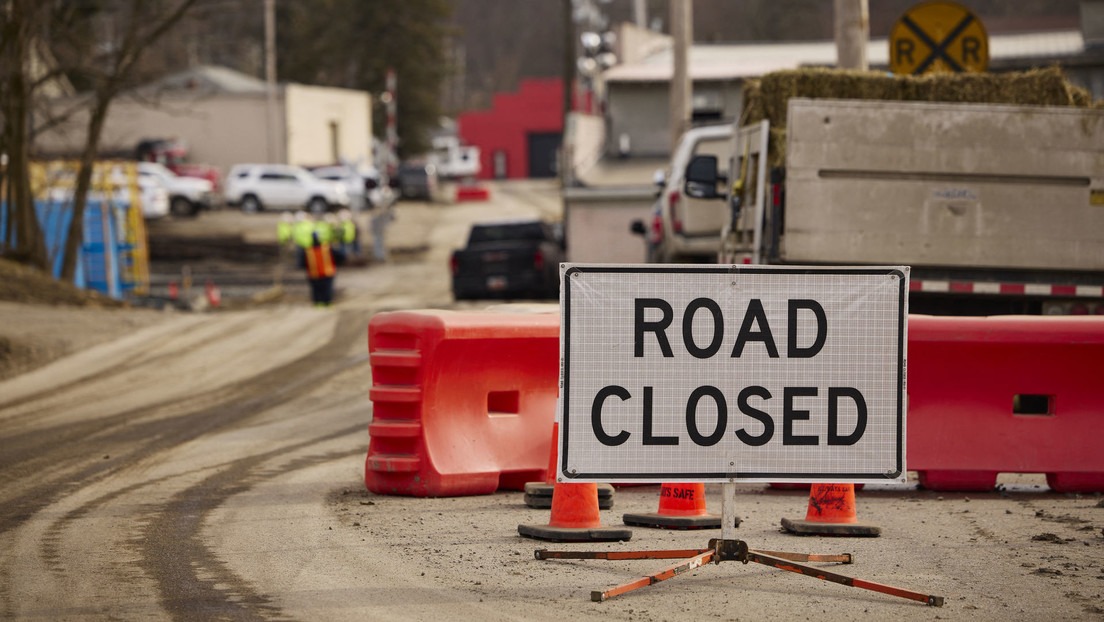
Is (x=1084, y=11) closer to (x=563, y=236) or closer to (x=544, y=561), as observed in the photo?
(x=563, y=236)

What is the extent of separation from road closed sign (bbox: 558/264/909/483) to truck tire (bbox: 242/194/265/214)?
50.9 m

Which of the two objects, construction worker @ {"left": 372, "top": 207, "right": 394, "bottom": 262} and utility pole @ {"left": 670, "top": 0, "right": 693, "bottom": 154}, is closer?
utility pole @ {"left": 670, "top": 0, "right": 693, "bottom": 154}

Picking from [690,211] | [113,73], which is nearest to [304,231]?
[113,73]

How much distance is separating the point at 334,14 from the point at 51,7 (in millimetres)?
59675

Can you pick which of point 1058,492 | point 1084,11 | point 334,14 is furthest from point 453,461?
point 334,14

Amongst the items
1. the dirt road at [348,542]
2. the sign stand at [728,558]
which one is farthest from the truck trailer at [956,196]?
the sign stand at [728,558]

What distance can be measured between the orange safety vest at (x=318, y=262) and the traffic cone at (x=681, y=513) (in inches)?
743

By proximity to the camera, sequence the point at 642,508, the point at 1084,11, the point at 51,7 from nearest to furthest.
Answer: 1. the point at 642,508
2. the point at 51,7
3. the point at 1084,11

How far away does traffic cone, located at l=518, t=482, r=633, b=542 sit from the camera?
741cm

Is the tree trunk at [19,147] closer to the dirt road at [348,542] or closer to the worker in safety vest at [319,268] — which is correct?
the worker in safety vest at [319,268]

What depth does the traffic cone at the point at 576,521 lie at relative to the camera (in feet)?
24.3

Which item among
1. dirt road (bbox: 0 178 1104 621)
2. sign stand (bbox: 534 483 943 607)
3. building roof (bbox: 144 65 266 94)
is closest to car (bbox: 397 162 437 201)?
building roof (bbox: 144 65 266 94)

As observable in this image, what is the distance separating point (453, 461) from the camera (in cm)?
898

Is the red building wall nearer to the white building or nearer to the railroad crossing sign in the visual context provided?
the white building
